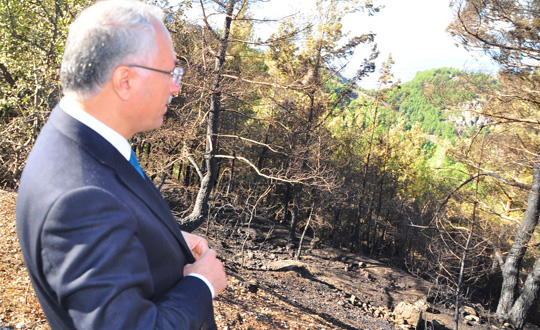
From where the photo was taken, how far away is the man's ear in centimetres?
99

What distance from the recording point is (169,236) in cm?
109

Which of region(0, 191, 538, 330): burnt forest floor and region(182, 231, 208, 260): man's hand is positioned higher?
region(182, 231, 208, 260): man's hand

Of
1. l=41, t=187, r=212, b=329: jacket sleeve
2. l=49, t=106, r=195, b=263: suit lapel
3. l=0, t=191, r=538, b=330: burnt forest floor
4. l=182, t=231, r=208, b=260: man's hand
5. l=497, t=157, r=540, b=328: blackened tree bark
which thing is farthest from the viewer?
l=497, t=157, r=540, b=328: blackened tree bark

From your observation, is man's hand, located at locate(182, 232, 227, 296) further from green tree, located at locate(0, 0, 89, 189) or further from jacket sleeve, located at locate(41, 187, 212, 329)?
green tree, located at locate(0, 0, 89, 189)

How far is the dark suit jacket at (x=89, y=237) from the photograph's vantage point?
2.62ft

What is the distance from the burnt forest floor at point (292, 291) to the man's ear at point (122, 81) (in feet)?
11.8

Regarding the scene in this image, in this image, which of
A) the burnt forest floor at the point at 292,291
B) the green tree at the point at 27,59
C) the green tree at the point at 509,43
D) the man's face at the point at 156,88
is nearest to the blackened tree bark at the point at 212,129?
the burnt forest floor at the point at 292,291

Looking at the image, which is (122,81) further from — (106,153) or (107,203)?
(107,203)

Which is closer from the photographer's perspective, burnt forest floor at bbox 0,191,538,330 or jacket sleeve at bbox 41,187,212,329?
jacket sleeve at bbox 41,187,212,329

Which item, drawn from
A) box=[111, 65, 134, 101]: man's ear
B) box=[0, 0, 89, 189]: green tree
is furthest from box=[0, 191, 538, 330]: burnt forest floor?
box=[111, 65, 134, 101]: man's ear

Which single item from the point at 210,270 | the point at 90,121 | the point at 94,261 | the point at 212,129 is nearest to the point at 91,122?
the point at 90,121

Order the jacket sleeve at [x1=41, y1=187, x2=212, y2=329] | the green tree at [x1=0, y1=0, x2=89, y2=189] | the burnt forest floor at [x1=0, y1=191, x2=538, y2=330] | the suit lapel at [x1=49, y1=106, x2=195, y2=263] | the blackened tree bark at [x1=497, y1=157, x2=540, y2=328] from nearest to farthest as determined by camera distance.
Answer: the jacket sleeve at [x1=41, y1=187, x2=212, y2=329] < the suit lapel at [x1=49, y1=106, x2=195, y2=263] < the burnt forest floor at [x1=0, y1=191, x2=538, y2=330] < the green tree at [x1=0, y1=0, x2=89, y2=189] < the blackened tree bark at [x1=497, y1=157, x2=540, y2=328]

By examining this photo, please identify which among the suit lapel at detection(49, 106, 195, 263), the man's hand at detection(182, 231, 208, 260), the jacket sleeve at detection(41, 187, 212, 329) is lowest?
the man's hand at detection(182, 231, 208, 260)

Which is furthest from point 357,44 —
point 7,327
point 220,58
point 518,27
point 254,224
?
point 7,327
